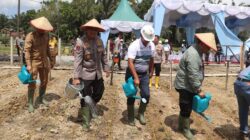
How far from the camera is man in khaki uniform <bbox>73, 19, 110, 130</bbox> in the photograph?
6152mm

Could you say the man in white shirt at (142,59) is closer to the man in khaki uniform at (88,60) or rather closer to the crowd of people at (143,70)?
the crowd of people at (143,70)

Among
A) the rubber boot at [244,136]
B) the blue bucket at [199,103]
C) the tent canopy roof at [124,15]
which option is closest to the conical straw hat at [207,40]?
the blue bucket at [199,103]

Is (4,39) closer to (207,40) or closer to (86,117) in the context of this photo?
(86,117)

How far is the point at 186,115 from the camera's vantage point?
6.06 metres

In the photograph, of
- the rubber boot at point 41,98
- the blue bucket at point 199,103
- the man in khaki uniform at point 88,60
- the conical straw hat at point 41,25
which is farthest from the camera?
the rubber boot at point 41,98

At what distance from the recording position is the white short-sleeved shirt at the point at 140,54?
6223 millimetres

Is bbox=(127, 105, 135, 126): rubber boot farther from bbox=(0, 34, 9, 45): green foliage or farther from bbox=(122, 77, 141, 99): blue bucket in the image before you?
bbox=(0, 34, 9, 45): green foliage

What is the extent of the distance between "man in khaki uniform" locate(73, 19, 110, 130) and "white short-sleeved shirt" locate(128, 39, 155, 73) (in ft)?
1.86

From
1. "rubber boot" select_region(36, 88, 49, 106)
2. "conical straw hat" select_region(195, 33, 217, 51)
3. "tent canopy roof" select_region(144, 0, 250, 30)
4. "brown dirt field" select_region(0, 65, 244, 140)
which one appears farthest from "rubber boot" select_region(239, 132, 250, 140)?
"tent canopy roof" select_region(144, 0, 250, 30)

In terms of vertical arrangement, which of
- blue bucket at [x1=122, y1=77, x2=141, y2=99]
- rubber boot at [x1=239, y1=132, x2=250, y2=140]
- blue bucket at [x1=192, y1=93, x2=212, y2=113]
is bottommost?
rubber boot at [x1=239, y1=132, x2=250, y2=140]

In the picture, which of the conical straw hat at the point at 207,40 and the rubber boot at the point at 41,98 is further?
the rubber boot at the point at 41,98

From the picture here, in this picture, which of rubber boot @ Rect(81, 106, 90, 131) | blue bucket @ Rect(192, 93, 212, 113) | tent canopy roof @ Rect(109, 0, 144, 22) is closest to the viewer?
blue bucket @ Rect(192, 93, 212, 113)

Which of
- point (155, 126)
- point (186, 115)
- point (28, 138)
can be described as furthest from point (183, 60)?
point (28, 138)

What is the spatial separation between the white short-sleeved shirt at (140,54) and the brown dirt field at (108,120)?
104 centimetres
